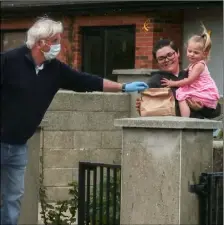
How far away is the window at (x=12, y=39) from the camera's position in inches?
699

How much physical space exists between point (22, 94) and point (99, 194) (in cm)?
201

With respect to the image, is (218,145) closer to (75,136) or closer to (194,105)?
(194,105)

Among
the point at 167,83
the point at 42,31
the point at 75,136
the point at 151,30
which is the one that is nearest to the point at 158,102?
the point at 167,83

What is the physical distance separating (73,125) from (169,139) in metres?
Answer: 3.71

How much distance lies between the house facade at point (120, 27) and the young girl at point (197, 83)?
6.13m

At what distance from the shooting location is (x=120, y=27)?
16.1 m

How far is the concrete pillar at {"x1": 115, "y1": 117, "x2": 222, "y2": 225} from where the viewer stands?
759cm

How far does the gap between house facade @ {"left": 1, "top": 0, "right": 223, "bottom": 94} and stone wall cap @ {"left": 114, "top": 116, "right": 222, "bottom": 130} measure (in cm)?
650

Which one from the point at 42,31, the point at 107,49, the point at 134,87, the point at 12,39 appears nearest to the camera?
the point at 42,31

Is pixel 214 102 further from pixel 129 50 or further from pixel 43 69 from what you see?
pixel 129 50

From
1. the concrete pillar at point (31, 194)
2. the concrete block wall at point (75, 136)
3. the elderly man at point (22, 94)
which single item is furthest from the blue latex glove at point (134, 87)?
the concrete block wall at point (75, 136)

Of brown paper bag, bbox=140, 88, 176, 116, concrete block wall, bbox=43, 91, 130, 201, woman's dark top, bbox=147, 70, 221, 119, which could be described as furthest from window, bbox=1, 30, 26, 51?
brown paper bag, bbox=140, 88, 176, 116

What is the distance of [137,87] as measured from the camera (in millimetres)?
7359

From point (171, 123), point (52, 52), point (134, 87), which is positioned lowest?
point (171, 123)
